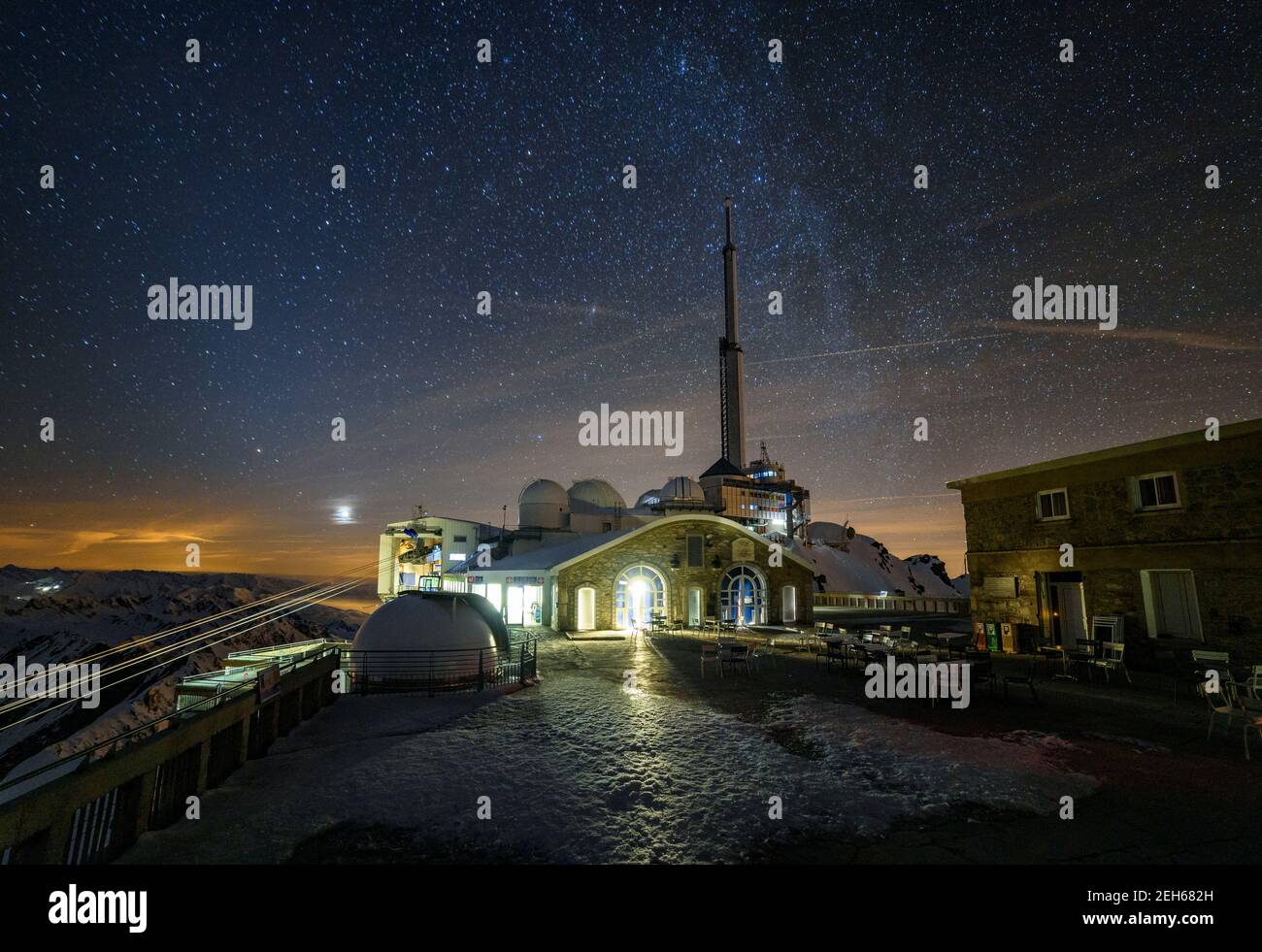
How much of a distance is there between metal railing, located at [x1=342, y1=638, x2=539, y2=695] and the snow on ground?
2.73 meters

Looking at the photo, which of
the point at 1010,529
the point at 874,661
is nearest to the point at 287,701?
the point at 874,661

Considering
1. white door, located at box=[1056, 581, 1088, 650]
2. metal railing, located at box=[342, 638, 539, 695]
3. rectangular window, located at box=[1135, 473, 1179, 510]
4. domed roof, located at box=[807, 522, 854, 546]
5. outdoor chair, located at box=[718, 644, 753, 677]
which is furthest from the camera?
domed roof, located at box=[807, 522, 854, 546]

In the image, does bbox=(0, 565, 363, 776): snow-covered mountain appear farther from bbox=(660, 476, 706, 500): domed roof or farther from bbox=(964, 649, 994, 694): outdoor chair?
bbox=(660, 476, 706, 500): domed roof

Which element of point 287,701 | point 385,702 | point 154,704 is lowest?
point 154,704

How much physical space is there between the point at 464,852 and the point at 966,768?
6318 mm

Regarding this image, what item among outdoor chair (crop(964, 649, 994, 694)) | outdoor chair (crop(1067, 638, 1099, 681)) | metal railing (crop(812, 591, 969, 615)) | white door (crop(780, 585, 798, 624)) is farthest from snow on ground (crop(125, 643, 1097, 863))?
metal railing (crop(812, 591, 969, 615))

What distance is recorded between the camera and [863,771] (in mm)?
7086

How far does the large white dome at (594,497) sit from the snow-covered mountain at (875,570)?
27.9 meters

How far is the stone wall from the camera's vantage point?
2403 cm

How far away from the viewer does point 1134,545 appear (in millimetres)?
14062

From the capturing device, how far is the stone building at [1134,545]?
40.2ft

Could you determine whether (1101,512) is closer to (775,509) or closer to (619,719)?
(619,719)

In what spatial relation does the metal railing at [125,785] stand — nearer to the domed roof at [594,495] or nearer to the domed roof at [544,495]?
the domed roof at [544,495]
